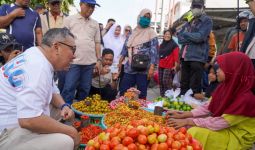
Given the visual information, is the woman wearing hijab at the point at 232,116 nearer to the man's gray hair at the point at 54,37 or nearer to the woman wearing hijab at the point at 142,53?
the man's gray hair at the point at 54,37

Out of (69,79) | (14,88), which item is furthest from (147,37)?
(14,88)

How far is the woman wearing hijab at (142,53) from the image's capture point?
6320mm

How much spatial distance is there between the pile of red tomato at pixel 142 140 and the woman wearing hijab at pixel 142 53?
3.83 metres

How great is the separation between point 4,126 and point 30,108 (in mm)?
469

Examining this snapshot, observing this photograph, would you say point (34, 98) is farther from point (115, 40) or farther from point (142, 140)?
point (115, 40)

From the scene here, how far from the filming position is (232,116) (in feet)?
10.9

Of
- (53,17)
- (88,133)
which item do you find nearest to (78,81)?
(53,17)

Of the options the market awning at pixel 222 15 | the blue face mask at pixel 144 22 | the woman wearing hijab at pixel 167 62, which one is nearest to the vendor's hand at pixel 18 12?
the blue face mask at pixel 144 22

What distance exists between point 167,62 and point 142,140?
633 cm

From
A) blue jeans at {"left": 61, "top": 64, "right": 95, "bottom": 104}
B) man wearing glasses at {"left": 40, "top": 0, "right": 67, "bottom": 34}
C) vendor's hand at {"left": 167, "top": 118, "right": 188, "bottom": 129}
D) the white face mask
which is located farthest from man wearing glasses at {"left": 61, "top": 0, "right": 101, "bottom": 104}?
vendor's hand at {"left": 167, "top": 118, "right": 188, "bottom": 129}

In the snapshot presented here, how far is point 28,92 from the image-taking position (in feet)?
7.93

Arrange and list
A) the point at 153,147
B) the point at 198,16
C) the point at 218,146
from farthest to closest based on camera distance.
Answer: the point at 198,16 < the point at 218,146 < the point at 153,147

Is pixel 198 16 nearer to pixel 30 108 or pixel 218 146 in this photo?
pixel 218 146

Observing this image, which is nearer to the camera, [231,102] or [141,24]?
[231,102]
